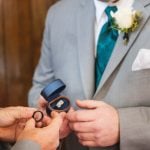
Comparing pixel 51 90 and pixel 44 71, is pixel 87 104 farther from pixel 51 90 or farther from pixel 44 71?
pixel 44 71

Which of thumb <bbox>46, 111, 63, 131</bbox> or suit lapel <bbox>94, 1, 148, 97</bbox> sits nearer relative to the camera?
thumb <bbox>46, 111, 63, 131</bbox>

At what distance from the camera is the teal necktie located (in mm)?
1183

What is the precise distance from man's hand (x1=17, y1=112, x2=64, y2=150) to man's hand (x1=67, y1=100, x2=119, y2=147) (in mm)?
64

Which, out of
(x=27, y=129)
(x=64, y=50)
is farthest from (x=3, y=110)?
(x=64, y=50)

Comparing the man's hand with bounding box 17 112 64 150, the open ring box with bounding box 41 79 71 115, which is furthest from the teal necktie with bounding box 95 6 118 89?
the man's hand with bounding box 17 112 64 150

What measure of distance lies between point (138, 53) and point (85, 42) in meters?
0.21

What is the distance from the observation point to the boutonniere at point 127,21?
1.12 meters

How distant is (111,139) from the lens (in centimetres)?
103

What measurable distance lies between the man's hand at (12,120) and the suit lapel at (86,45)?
22 cm

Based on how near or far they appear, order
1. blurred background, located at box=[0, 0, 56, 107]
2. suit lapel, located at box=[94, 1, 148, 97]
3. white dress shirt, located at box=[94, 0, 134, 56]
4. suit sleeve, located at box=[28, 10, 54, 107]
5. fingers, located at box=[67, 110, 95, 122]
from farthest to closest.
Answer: blurred background, located at box=[0, 0, 56, 107], suit sleeve, located at box=[28, 10, 54, 107], white dress shirt, located at box=[94, 0, 134, 56], suit lapel, located at box=[94, 1, 148, 97], fingers, located at box=[67, 110, 95, 122]

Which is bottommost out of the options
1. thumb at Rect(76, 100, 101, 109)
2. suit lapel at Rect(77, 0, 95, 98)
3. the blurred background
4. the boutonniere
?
the blurred background

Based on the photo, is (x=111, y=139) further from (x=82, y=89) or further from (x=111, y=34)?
(x=111, y=34)

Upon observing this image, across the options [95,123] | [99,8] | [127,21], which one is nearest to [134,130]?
[95,123]

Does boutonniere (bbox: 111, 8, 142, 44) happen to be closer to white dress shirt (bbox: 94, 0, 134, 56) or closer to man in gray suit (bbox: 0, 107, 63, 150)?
white dress shirt (bbox: 94, 0, 134, 56)
